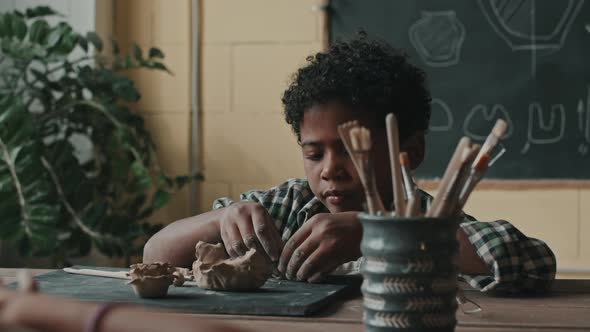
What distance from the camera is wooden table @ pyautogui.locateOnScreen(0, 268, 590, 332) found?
98 centimetres

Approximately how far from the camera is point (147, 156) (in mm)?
3104

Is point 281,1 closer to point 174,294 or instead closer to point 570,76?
point 570,76

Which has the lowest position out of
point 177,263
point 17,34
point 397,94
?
point 177,263

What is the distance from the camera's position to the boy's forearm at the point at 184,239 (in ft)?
5.09

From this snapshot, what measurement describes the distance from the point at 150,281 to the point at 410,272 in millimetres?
445

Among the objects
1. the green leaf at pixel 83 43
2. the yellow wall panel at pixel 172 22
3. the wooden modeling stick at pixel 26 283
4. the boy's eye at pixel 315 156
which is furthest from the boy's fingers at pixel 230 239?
the yellow wall panel at pixel 172 22

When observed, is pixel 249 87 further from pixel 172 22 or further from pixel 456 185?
pixel 456 185

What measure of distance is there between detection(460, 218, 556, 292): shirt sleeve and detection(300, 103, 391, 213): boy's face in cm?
22

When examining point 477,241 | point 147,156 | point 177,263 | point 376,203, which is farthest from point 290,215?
point 147,156

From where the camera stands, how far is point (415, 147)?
171 cm

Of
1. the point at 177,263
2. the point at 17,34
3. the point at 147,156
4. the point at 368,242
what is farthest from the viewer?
the point at 147,156

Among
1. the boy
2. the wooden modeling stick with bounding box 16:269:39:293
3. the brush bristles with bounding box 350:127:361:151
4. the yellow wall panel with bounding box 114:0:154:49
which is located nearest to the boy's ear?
the boy

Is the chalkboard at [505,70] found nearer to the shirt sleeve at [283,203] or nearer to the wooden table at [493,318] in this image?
the shirt sleeve at [283,203]

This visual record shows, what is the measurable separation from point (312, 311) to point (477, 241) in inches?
15.3
